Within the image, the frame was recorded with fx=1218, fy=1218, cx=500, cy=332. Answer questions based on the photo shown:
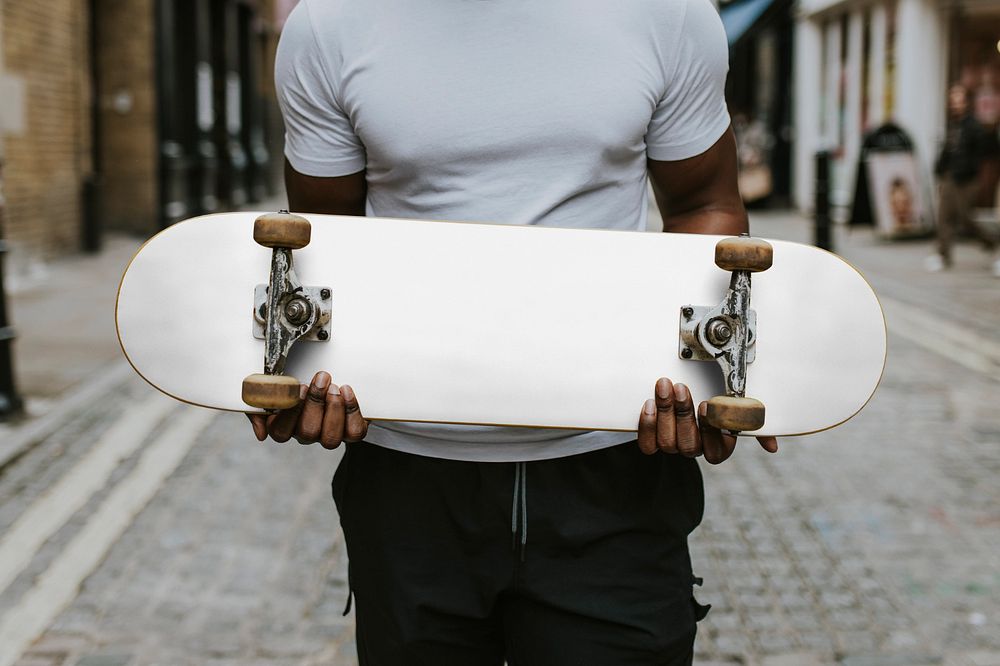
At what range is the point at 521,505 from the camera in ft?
5.55

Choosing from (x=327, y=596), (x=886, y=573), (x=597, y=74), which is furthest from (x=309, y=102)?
(x=886, y=573)

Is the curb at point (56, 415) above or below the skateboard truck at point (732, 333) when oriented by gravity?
below

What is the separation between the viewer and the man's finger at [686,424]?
1.59 meters

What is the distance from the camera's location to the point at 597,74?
1647 mm

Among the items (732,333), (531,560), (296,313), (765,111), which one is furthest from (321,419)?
(765,111)

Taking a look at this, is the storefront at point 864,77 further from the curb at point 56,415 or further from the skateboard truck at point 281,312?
the skateboard truck at point 281,312

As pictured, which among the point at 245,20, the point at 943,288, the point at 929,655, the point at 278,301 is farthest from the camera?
the point at 245,20

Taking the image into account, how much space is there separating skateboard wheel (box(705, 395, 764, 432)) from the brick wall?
1117 centimetres

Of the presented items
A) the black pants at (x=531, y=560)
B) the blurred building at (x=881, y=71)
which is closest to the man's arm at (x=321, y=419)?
the black pants at (x=531, y=560)

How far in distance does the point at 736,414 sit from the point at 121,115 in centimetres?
1610

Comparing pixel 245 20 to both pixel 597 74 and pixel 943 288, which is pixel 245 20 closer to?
pixel 943 288

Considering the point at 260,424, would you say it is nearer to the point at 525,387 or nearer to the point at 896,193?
the point at 525,387

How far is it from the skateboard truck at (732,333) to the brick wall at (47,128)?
11078mm

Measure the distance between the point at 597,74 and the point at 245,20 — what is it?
23.7 m
